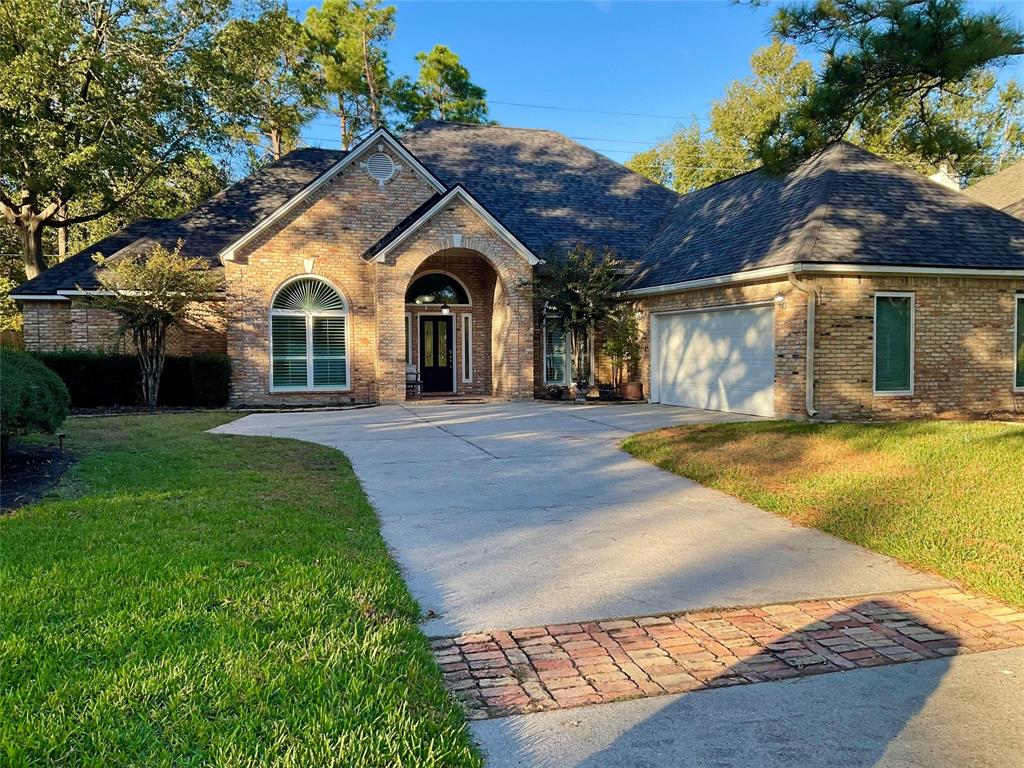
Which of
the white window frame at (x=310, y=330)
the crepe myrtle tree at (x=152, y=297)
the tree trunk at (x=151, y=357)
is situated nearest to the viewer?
the crepe myrtle tree at (x=152, y=297)

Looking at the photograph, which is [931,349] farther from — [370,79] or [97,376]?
[370,79]

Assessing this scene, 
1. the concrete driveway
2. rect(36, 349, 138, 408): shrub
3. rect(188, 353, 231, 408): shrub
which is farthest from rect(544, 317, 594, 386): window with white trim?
rect(36, 349, 138, 408): shrub

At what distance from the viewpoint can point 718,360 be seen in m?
16.3

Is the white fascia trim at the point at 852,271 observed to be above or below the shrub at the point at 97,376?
above

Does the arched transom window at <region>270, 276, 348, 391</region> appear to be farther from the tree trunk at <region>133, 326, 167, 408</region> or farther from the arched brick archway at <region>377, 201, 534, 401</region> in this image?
the tree trunk at <region>133, 326, 167, 408</region>

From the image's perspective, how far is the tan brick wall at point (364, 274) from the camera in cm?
1814

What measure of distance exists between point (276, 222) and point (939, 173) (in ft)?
56.0

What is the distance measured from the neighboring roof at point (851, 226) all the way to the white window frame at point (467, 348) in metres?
5.54

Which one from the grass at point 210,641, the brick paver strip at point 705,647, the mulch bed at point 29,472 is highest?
the mulch bed at point 29,472

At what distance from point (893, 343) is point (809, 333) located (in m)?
2.04

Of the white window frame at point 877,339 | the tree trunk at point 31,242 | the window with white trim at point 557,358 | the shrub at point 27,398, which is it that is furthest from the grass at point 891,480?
the tree trunk at point 31,242

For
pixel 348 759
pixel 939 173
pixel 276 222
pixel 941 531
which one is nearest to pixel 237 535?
pixel 348 759

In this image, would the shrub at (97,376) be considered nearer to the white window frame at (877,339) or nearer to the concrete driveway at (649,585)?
the concrete driveway at (649,585)

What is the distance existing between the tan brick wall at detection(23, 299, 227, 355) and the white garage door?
38.0 feet
